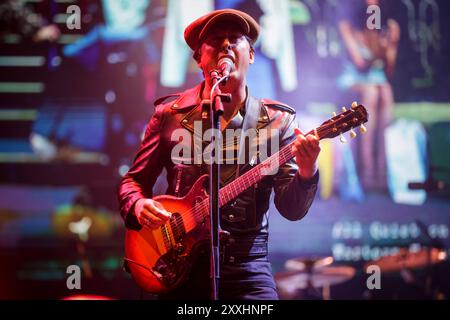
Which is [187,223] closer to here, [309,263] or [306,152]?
[306,152]

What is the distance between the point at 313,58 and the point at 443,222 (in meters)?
2.02

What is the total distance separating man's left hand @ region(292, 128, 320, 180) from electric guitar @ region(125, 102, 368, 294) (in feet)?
0.45

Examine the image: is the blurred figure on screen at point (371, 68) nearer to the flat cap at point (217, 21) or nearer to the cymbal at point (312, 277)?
the cymbal at point (312, 277)

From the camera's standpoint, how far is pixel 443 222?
5.18m

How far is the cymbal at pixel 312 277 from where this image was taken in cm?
487

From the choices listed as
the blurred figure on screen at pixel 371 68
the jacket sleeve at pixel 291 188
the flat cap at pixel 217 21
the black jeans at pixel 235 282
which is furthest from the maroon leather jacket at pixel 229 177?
the blurred figure on screen at pixel 371 68

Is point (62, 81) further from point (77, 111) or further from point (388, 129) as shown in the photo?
point (388, 129)

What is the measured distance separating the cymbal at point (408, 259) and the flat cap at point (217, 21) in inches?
113

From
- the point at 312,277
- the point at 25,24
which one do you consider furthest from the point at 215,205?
the point at 25,24

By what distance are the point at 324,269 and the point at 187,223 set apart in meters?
2.53

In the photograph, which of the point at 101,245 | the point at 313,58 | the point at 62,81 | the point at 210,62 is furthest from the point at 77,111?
the point at 210,62

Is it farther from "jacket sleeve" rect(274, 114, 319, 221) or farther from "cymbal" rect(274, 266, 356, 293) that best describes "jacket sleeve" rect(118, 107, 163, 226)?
"cymbal" rect(274, 266, 356, 293)

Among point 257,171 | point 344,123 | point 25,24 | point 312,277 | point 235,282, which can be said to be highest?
point 25,24

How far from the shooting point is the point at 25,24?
209 inches
